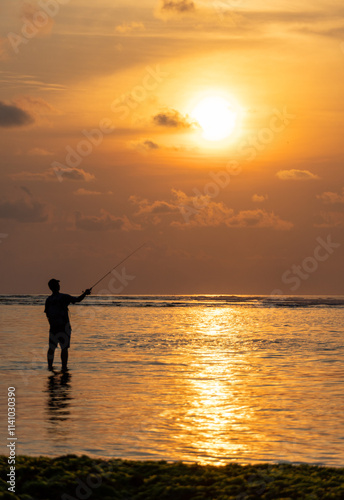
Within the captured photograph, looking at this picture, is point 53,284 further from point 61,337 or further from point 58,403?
point 58,403

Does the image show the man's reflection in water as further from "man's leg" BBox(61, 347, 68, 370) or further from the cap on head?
the cap on head

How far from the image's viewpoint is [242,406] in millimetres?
12398

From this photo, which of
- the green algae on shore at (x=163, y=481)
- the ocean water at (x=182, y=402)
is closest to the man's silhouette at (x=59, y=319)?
the ocean water at (x=182, y=402)

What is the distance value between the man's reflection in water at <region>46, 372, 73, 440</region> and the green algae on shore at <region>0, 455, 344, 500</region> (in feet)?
7.13

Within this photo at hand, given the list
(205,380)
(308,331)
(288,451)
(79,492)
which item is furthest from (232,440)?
(308,331)

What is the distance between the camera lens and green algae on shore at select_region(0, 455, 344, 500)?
276 inches

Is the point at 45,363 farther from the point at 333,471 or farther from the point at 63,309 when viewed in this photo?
the point at 333,471

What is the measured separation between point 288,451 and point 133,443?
79.6 inches

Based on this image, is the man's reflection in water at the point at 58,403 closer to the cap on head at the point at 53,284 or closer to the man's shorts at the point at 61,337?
the man's shorts at the point at 61,337

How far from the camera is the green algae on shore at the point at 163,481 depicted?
7.00m

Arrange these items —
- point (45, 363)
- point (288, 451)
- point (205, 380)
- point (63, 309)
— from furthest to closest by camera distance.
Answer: point (45, 363) < point (63, 309) < point (205, 380) < point (288, 451)

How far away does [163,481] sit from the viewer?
7.33m

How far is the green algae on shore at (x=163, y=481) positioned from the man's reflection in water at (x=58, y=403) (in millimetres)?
2174

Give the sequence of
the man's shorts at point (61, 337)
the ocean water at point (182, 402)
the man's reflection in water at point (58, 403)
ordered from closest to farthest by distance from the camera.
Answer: the ocean water at point (182, 402) < the man's reflection in water at point (58, 403) < the man's shorts at point (61, 337)
